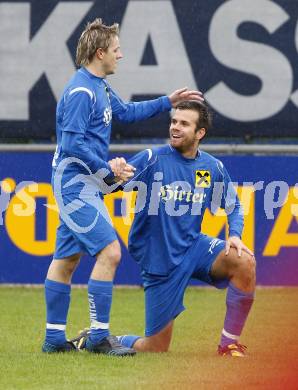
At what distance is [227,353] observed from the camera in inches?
277

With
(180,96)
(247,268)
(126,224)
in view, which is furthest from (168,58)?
(247,268)

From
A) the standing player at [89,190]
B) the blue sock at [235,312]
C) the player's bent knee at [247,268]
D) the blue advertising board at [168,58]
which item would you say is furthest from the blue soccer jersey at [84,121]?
the blue advertising board at [168,58]

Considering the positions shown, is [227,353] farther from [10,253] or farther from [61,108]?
[10,253]

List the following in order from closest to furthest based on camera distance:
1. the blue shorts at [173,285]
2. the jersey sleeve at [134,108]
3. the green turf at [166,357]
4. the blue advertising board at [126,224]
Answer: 1. the green turf at [166,357]
2. the blue shorts at [173,285]
3. the jersey sleeve at [134,108]
4. the blue advertising board at [126,224]

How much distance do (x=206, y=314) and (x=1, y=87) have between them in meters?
3.45

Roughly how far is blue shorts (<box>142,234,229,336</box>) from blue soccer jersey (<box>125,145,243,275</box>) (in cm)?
5

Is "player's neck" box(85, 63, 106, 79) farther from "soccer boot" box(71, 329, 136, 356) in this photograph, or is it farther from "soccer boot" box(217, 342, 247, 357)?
"soccer boot" box(217, 342, 247, 357)

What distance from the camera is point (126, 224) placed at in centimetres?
1094

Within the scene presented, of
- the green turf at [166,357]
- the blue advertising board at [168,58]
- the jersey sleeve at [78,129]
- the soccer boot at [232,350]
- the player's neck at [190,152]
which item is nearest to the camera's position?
the green turf at [166,357]

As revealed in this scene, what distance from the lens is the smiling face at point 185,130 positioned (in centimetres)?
725

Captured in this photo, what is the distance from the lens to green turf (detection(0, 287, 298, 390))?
6.04 meters

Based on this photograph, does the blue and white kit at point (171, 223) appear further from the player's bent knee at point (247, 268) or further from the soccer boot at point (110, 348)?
the soccer boot at point (110, 348)

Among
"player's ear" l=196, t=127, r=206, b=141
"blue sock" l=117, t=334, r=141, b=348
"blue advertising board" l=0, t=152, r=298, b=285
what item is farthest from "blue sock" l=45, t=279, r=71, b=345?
"blue advertising board" l=0, t=152, r=298, b=285

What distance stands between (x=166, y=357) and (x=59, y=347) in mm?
702
